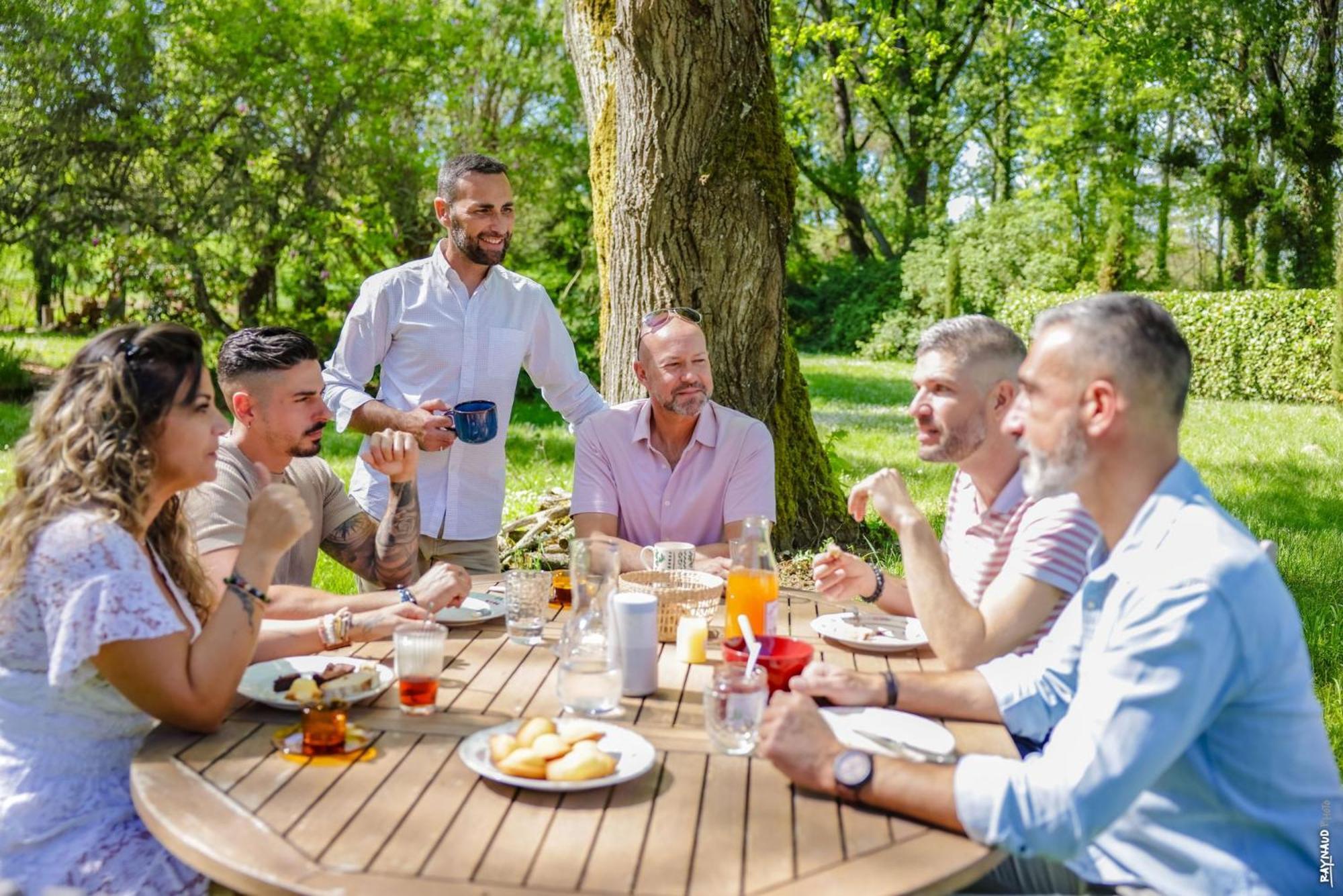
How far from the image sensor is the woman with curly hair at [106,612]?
6.62 ft

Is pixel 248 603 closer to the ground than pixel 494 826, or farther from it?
farther from it

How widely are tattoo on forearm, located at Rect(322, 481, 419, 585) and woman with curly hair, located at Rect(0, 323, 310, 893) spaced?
40.8 inches

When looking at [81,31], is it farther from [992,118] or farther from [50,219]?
[992,118]

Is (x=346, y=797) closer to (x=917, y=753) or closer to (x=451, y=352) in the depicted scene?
(x=917, y=753)

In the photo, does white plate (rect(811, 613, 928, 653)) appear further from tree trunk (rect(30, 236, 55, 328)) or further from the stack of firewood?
tree trunk (rect(30, 236, 55, 328))

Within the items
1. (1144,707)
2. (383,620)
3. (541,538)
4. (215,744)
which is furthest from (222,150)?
(1144,707)

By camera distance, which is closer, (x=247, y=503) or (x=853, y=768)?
(x=853, y=768)

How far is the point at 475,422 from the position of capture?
12.3 ft

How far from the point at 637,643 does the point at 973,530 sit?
1.04 m

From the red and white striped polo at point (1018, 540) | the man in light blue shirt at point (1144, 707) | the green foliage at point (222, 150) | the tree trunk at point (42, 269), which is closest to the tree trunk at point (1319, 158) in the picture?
the green foliage at point (222, 150)

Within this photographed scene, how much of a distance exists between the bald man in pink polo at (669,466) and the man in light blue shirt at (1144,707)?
6.00 feet

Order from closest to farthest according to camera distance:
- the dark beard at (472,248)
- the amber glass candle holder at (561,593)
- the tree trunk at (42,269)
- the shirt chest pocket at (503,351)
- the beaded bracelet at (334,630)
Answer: the beaded bracelet at (334,630)
the amber glass candle holder at (561,593)
the dark beard at (472,248)
the shirt chest pocket at (503,351)
the tree trunk at (42,269)

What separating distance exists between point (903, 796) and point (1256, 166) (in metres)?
24.9

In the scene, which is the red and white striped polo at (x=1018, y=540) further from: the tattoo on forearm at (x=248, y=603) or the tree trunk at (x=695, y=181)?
the tree trunk at (x=695, y=181)
